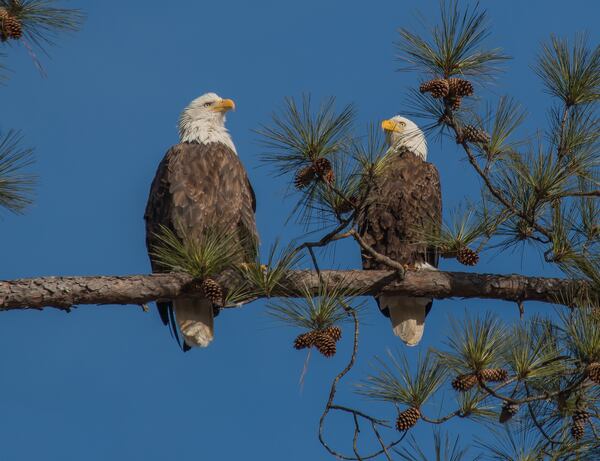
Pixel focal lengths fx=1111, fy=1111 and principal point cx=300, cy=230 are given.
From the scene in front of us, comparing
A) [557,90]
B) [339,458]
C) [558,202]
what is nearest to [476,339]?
[339,458]

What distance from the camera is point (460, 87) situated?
12.9 ft

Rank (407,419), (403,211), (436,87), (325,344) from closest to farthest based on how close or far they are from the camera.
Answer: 1. (407,419)
2. (325,344)
3. (436,87)
4. (403,211)

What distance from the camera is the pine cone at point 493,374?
3531 millimetres

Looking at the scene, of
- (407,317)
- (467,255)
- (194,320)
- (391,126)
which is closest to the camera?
(467,255)

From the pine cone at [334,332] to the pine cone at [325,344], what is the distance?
0.5 inches

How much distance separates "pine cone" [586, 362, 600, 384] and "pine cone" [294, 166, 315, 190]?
118cm

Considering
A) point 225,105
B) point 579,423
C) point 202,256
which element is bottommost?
point 579,423

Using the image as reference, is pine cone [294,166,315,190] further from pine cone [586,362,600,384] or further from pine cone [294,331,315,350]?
pine cone [586,362,600,384]

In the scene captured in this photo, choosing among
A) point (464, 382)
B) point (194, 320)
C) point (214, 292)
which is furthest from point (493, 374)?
point (194, 320)

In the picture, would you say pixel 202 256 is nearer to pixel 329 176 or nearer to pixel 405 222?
pixel 329 176

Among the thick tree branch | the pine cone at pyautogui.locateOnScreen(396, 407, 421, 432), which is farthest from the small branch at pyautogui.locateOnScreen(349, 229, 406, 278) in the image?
the pine cone at pyautogui.locateOnScreen(396, 407, 421, 432)

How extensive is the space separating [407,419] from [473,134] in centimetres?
111

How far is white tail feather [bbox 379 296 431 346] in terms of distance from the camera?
6211 millimetres

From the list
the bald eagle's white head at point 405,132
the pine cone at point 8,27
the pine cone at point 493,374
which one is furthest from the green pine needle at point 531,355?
the bald eagle's white head at point 405,132
